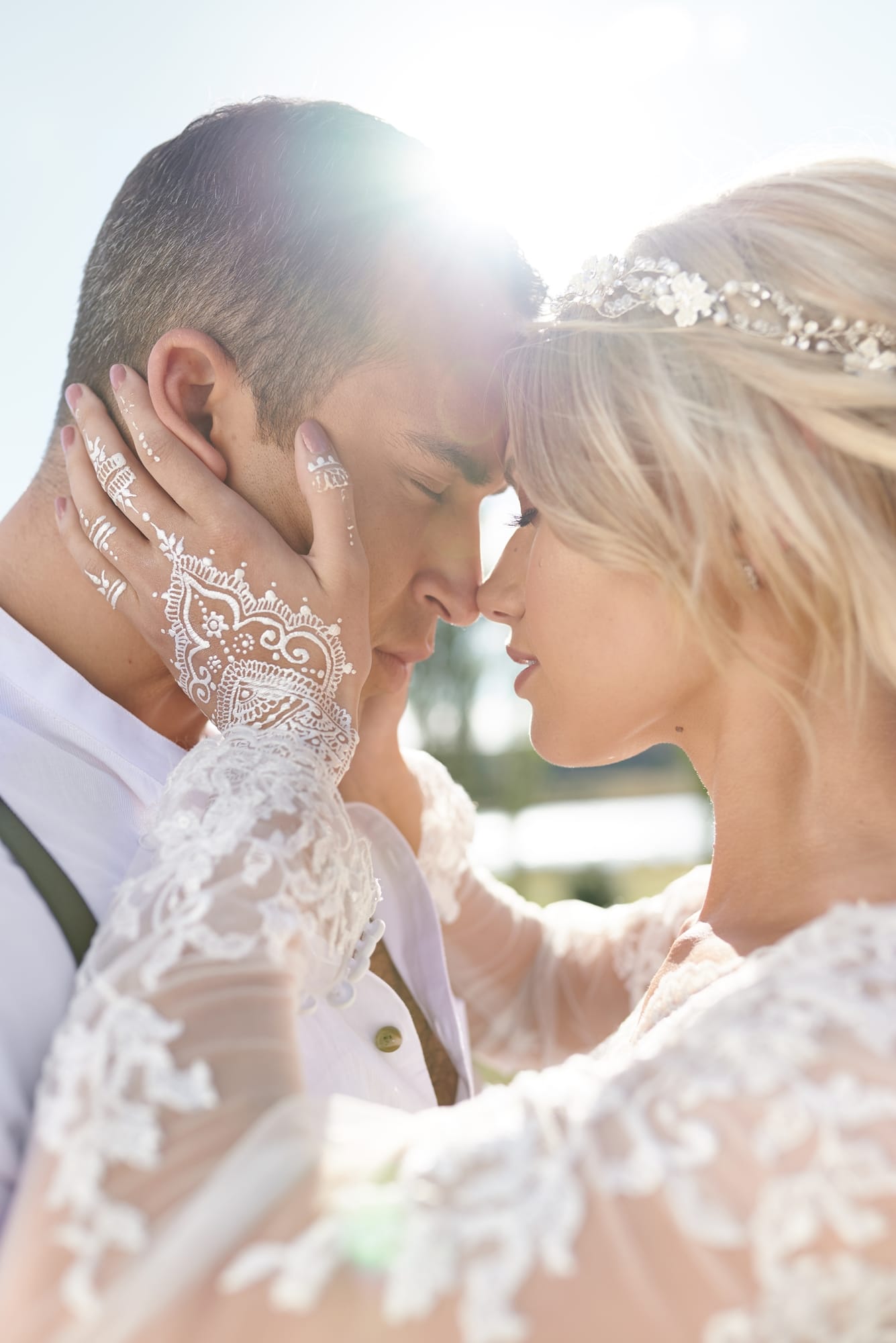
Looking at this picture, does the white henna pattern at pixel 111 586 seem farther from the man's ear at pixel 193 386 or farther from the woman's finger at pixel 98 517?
the man's ear at pixel 193 386

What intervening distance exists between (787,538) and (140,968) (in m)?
1.44

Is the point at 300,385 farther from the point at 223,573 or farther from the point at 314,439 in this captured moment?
the point at 223,573

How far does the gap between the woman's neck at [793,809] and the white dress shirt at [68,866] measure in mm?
831

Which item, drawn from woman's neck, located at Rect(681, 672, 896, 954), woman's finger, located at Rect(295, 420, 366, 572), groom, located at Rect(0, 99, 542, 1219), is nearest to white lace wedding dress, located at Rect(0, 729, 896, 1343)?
woman's neck, located at Rect(681, 672, 896, 954)

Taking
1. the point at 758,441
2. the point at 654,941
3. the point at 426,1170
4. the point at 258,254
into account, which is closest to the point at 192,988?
the point at 426,1170

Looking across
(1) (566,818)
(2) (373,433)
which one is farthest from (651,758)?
(2) (373,433)

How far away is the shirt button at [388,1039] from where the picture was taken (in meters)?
2.67

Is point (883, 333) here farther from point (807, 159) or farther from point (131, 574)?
point (131, 574)

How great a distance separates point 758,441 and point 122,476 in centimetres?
141

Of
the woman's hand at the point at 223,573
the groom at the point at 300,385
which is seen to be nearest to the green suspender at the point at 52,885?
the groom at the point at 300,385

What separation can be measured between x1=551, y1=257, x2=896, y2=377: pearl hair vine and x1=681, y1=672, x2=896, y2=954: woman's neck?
68cm

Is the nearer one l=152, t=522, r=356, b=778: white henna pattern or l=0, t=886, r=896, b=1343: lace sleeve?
l=0, t=886, r=896, b=1343: lace sleeve

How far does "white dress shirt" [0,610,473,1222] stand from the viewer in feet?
6.32

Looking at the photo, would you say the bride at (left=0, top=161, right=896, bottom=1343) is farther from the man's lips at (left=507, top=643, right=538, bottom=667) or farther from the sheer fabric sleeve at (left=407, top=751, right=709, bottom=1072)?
the sheer fabric sleeve at (left=407, top=751, right=709, bottom=1072)
